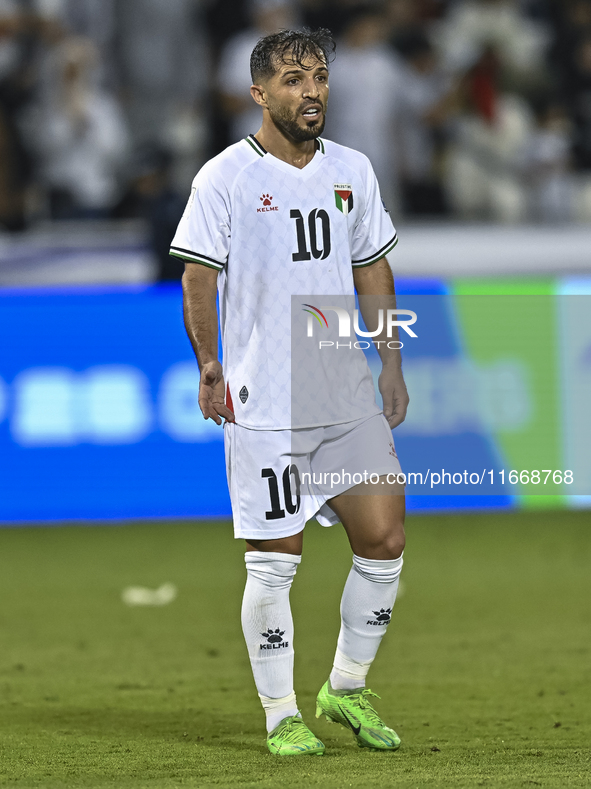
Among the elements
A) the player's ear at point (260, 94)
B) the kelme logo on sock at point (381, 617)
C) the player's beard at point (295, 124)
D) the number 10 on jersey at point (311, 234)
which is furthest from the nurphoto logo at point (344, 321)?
the kelme logo on sock at point (381, 617)

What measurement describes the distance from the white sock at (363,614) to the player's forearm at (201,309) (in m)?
0.85

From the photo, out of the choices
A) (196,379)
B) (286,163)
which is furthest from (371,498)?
(196,379)

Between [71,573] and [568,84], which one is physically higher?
[568,84]

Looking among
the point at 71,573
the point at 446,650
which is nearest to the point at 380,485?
the point at 446,650

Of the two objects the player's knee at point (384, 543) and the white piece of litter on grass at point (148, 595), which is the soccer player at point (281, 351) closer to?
the player's knee at point (384, 543)

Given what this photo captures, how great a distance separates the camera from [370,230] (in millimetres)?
4441

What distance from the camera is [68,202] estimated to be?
11.1 meters

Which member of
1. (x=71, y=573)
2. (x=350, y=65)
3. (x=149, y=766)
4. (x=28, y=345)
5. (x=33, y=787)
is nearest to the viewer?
(x=33, y=787)

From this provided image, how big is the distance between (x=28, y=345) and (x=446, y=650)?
379 cm

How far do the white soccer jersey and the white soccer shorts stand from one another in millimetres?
57

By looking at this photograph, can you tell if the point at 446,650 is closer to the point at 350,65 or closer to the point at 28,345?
the point at 28,345

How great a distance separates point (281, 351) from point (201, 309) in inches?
11.4

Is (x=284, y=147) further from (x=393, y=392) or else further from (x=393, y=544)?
(x=393, y=544)

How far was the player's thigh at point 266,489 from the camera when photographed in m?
4.25
